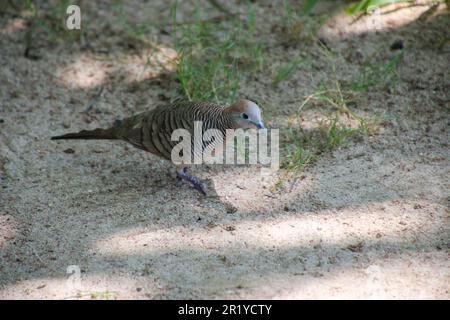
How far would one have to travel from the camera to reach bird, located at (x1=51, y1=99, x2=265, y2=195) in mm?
4484

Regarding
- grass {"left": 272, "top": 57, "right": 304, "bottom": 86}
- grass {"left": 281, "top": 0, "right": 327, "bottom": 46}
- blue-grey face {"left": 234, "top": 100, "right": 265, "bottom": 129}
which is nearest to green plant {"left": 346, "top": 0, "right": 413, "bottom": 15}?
grass {"left": 281, "top": 0, "right": 327, "bottom": 46}

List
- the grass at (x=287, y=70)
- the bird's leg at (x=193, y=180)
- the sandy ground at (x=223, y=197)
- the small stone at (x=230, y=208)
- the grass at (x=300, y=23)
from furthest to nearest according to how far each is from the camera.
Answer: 1. the grass at (x=300, y=23)
2. the grass at (x=287, y=70)
3. the bird's leg at (x=193, y=180)
4. the small stone at (x=230, y=208)
5. the sandy ground at (x=223, y=197)

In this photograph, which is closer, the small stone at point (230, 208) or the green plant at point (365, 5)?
the small stone at point (230, 208)

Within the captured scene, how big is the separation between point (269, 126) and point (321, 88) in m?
0.59

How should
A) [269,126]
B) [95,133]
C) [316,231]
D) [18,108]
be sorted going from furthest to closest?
[18,108] → [269,126] → [95,133] → [316,231]

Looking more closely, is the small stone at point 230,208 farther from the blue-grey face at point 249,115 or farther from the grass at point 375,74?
the grass at point 375,74

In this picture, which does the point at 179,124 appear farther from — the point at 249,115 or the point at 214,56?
the point at 214,56

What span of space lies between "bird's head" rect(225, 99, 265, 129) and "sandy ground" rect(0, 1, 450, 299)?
490 millimetres

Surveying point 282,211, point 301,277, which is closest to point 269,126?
point 282,211

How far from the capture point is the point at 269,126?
17.5 ft

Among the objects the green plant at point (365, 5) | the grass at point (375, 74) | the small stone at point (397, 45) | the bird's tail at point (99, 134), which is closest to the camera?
the bird's tail at point (99, 134)

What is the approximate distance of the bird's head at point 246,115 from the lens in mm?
4438

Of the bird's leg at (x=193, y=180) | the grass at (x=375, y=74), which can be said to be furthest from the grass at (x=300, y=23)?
the bird's leg at (x=193, y=180)
